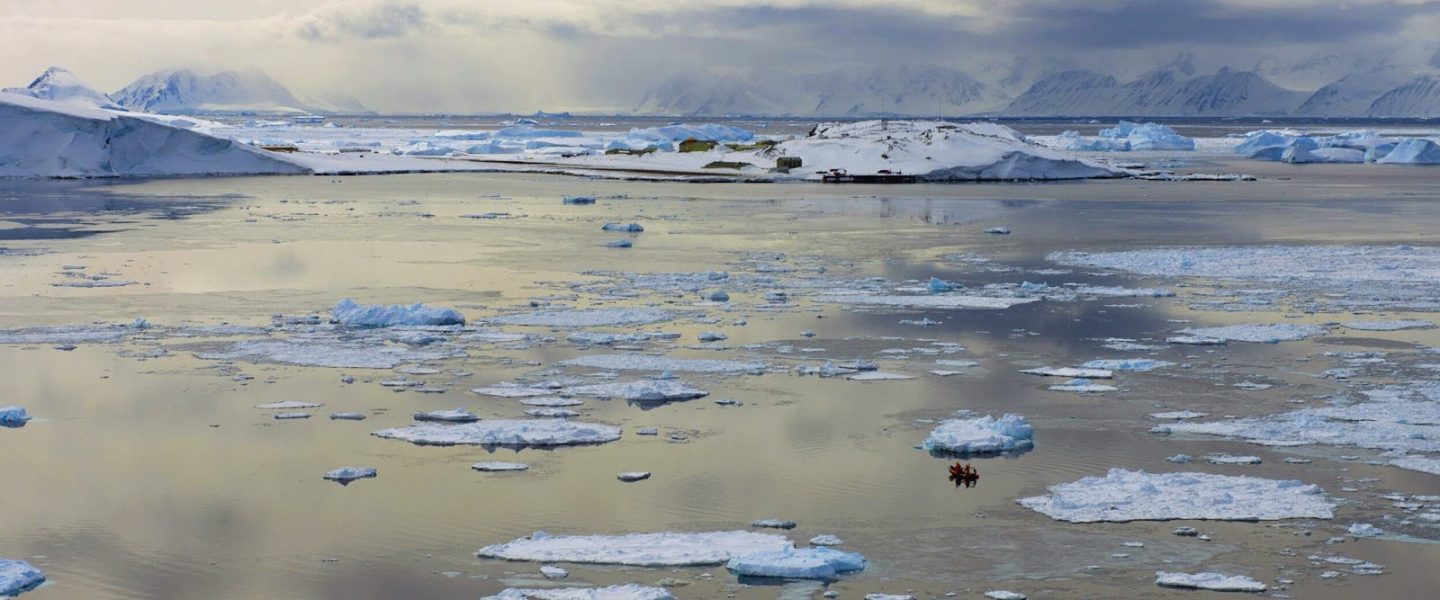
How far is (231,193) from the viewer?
34.2 m

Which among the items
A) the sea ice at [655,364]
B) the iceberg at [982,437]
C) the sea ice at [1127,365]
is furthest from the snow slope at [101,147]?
the iceberg at [982,437]

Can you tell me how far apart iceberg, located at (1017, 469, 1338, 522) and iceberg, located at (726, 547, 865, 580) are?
1.46 metres

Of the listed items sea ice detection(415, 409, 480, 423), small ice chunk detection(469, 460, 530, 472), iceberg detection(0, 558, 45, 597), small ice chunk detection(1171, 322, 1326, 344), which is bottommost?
iceberg detection(0, 558, 45, 597)

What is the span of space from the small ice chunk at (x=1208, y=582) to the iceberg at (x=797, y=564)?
1.32 meters

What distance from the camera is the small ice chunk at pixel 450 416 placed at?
9.90 meters

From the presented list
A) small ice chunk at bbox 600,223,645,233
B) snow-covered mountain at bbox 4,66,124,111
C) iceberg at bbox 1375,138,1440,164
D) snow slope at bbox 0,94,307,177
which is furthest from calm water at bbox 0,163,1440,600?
snow-covered mountain at bbox 4,66,124,111

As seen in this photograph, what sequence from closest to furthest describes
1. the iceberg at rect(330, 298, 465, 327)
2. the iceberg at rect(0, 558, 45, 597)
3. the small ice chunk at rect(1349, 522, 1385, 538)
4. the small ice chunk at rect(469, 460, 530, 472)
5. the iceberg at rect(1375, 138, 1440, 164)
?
the iceberg at rect(0, 558, 45, 597) → the small ice chunk at rect(1349, 522, 1385, 538) → the small ice chunk at rect(469, 460, 530, 472) → the iceberg at rect(330, 298, 465, 327) → the iceberg at rect(1375, 138, 1440, 164)

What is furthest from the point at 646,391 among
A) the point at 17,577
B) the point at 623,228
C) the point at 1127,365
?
the point at 623,228

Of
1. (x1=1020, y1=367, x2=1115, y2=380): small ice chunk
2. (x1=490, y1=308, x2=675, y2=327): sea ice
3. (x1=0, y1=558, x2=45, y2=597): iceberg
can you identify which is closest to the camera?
(x1=0, y1=558, x2=45, y2=597): iceberg

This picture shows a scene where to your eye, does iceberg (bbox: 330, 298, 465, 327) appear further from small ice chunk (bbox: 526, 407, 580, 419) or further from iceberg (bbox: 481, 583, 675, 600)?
iceberg (bbox: 481, 583, 675, 600)

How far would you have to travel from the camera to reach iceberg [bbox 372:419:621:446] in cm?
938

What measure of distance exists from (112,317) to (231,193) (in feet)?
68.0

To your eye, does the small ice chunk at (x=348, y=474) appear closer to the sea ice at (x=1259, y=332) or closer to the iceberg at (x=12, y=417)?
the iceberg at (x=12, y=417)

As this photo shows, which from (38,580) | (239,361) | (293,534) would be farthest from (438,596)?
(239,361)
